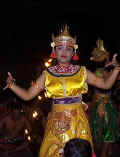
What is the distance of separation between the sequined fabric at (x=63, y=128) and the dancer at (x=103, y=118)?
2.36 m

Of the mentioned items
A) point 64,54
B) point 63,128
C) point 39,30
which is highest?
point 39,30

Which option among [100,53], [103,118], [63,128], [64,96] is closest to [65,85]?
[64,96]

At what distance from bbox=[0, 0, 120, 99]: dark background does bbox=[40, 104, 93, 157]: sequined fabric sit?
4606 millimetres

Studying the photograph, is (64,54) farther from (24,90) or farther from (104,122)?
(104,122)

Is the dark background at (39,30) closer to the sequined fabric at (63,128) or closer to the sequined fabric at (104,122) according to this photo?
the sequined fabric at (104,122)

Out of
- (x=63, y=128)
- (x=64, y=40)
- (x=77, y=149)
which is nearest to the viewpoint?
(x=77, y=149)

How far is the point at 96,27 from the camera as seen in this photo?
8.02 metres

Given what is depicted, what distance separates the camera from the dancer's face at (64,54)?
3.12 meters

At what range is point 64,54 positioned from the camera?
3.11 metres

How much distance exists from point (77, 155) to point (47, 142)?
0.96 metres

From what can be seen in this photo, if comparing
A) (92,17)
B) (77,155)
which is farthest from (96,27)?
(77,155)

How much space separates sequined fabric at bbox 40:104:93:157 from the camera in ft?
9.13

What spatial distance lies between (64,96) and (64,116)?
208 mm

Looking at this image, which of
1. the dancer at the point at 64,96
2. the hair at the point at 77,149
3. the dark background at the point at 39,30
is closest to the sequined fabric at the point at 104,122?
the dancer at the point at 64,96
